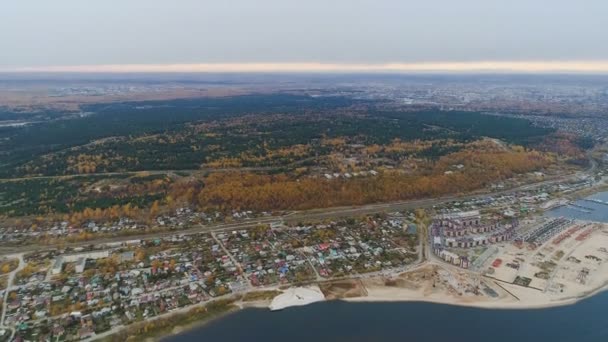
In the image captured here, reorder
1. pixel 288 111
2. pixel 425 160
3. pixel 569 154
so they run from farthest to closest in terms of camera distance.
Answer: pixel 288 111
pixel 569 154
pixel 425 160

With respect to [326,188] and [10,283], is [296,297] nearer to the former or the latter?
[10,283]

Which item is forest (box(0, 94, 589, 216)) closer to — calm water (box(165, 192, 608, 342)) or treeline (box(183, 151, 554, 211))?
treeline (box(183, 151, 554, 211))

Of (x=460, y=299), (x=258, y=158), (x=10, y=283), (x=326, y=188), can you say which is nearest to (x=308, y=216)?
(x=326, y=188)

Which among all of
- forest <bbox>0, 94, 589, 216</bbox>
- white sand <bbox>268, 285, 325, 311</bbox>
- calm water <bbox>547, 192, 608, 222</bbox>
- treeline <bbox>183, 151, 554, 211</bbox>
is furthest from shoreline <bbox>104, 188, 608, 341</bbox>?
forest <bbox>0, 94, 589, 216</bbox>

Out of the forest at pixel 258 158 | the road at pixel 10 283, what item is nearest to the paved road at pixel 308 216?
the road at pixel 10 283

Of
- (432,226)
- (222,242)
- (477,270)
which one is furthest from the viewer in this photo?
(432,226)

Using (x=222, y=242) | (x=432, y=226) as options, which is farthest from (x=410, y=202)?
(x=222, y=242)

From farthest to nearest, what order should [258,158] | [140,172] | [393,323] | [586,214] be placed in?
1. [258,158]
2. [140,172]
3. [586,214]
4. [393,323]

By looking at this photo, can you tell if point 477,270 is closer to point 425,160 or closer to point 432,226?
point 432,226

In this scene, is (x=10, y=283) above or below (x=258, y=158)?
below
